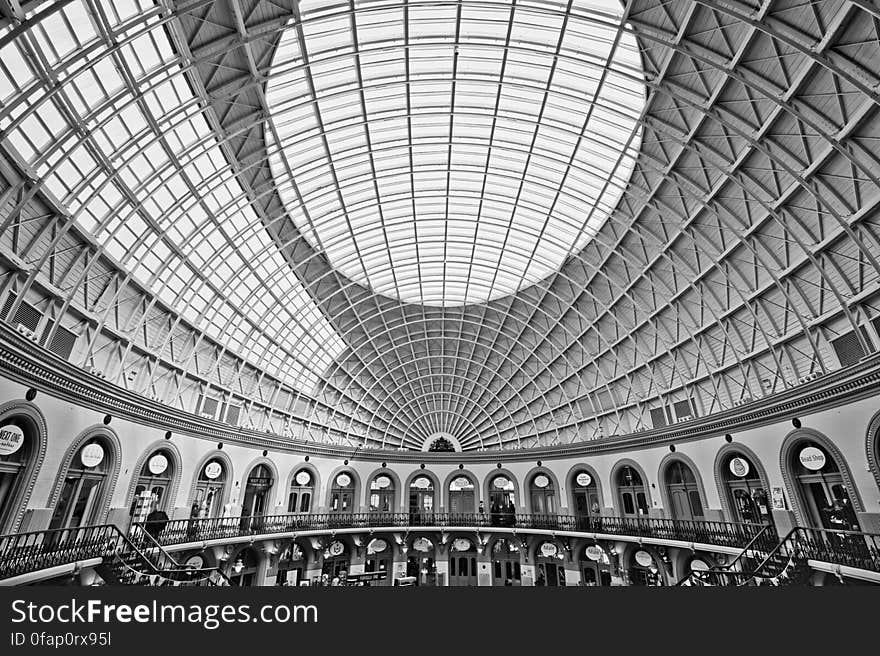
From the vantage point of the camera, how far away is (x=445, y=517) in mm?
40750

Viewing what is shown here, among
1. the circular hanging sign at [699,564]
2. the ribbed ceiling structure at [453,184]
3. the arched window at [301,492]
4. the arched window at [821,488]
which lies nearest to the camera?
the ribbed ceiling structure at [453,184]

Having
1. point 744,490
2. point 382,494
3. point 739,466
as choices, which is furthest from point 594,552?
point 382,494

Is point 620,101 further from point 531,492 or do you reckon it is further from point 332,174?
point 531,492

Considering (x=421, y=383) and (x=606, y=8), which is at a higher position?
(x=606, y=8)

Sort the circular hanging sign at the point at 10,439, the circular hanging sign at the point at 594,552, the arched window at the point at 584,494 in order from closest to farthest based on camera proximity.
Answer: the circular hanging sign at the point at 10,439 < the circular hanging sign at the point at 594,552 < the arched window at the point at 584,494

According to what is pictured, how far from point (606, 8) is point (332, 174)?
1659 centimetres

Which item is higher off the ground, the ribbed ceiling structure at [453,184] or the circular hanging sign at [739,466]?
the ribbed ceiling structure at [453,184]

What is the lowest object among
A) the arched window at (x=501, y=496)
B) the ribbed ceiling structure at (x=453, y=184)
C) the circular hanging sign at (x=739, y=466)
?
the arched window at (x=501, y=496)

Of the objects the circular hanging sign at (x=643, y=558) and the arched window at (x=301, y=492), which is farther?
the arched window at (x=301, y=492)

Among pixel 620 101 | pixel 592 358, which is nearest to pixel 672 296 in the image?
pixel 592 358

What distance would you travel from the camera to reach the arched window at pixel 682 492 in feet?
85.9

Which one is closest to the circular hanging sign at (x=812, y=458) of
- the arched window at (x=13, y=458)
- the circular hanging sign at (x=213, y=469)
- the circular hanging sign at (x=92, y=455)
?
the arched window at (x=13, y=458)

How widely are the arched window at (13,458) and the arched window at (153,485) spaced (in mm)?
6453

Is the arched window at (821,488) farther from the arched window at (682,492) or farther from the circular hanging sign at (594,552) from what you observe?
the circular hanging sign at (594,552)
